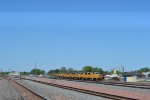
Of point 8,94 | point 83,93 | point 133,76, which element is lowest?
point 8,94


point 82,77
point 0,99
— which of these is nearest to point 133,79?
point 82,77

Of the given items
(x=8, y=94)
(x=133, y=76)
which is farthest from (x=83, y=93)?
(x=133, y=76)

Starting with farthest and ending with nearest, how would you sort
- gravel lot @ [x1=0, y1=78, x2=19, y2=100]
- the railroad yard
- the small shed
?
the small shed, gravel lot @ [x1=0, y1=78, x2=19, y2=100], the railroad yard

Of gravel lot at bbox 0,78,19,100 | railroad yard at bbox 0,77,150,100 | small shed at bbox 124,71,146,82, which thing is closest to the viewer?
railroad yard at bbox 0,77,150,100

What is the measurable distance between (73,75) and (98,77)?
898 inches

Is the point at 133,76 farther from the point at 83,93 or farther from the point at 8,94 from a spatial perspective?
the point at 83,93

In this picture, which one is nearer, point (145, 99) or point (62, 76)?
point (145, 99)

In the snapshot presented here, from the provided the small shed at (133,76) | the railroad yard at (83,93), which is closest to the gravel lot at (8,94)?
the railroad yard at (83,93)

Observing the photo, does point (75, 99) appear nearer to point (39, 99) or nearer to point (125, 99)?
point (39, 99)

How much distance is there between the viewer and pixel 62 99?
30.9 metres

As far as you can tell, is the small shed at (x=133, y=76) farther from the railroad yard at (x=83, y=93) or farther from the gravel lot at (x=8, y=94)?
the gravel lot at (x=8, y=94)

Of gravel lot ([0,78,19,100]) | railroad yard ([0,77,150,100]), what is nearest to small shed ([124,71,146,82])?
railroad yard ([0,77,150,100])

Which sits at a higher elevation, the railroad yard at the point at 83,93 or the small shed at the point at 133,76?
the small shed at the point at 133,76

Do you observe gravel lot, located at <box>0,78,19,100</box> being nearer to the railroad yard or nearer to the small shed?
the railroad yard
